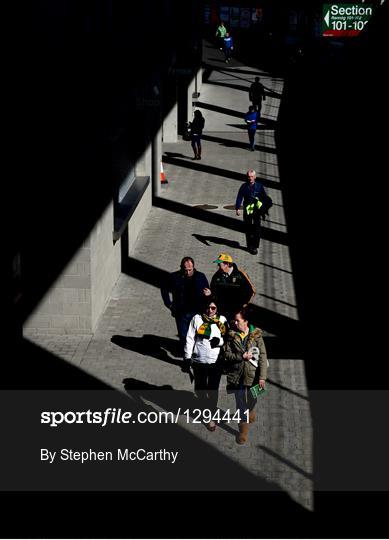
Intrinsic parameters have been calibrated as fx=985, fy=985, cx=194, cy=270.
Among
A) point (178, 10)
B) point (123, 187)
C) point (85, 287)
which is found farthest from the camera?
point (178, 10)

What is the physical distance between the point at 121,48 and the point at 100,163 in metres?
3.42

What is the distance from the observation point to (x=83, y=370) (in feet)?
45.1

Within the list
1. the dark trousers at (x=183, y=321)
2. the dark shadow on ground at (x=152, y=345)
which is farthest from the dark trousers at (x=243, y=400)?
the dark shadow on ground at (x=152, y=345)

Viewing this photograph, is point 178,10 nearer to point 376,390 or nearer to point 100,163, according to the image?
point 100,163

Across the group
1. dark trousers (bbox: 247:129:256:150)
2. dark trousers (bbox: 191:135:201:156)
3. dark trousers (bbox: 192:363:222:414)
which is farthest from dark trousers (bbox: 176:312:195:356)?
dark trousers (bbox: 247:129:256:150)

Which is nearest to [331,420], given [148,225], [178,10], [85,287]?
[85,287]

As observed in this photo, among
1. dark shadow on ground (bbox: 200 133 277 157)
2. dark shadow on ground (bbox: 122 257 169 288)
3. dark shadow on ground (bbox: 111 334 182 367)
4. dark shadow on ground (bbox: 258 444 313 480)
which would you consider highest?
dark shadow on ground (bbox: 258 444 313 480)

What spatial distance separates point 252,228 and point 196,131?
10.4 metres

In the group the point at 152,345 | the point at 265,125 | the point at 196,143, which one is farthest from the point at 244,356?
the point at 265,125

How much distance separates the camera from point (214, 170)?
28.9 m

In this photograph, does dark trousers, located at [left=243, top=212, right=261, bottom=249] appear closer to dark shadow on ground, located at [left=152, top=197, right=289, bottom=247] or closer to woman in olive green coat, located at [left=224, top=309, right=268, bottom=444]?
dark shadow on ground, located at [left=152, top=197, right=289, bottom=247]

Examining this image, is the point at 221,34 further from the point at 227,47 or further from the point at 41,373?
the point at 41,373

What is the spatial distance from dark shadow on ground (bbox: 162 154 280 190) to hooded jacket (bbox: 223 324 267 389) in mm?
15779

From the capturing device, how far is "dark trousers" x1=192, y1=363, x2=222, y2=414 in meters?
11.7
